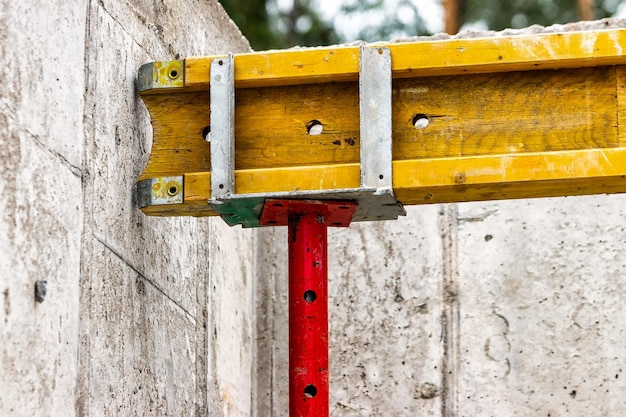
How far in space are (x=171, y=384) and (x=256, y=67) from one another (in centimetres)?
94

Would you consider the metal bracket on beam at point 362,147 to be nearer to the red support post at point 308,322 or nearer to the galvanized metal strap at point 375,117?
the galvanized metal strap at point 375,117

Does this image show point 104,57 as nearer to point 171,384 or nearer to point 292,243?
point 292,243

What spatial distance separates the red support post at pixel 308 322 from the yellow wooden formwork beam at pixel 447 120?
0.81 feet

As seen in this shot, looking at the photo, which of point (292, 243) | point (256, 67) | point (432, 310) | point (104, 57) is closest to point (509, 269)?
point (432, 310)

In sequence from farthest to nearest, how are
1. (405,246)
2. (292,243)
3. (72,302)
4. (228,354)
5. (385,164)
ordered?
(405,246)
(228,354)
(292,243)
(385,164)
(72,302)

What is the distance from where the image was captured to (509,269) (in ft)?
14.0

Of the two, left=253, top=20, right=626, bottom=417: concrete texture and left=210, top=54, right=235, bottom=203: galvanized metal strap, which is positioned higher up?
left=210, top=54, right=235, bottom=203: galvanized metal strap

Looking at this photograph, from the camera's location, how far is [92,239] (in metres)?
2.83

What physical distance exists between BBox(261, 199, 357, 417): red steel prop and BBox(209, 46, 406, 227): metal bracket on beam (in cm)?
13

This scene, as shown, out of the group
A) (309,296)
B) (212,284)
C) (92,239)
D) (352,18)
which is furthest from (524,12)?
(92,239)

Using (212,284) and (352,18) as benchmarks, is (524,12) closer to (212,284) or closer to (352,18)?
(352,18)

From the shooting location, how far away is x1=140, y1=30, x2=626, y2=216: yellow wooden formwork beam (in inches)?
114

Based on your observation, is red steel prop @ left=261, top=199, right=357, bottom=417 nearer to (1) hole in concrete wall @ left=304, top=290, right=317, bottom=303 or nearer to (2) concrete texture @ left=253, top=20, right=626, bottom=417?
(1) hole in concrete wall @ left=304, top=290, right=317, bottom=303

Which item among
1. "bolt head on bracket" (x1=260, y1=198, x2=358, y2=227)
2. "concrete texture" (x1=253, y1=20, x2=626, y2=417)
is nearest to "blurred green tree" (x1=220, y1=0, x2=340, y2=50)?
"concrete texture" (x1=253, y1=20, x2=626, y2=417)
